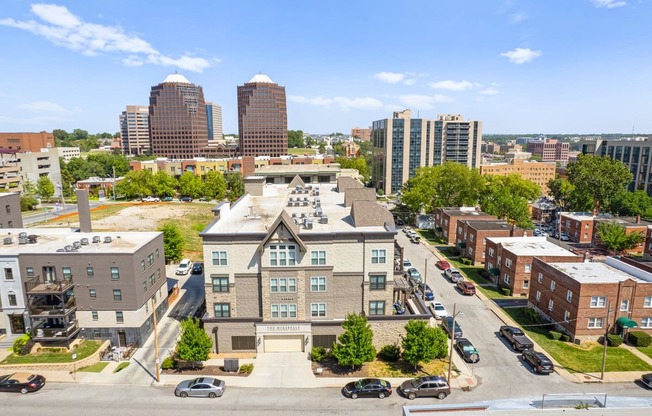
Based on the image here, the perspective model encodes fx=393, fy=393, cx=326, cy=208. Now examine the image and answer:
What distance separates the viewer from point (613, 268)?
1841 inches

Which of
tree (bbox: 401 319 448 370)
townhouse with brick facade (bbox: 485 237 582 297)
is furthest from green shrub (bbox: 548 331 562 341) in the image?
tree (bbox: 401 319 448 370)

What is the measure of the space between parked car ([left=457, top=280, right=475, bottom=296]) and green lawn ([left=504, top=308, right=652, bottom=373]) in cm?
1158

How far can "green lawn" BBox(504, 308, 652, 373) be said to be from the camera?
117 ft

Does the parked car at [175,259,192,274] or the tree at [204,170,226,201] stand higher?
the tree at [204,170,226,201]

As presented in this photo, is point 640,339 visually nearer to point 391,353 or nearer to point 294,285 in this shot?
point 391,353

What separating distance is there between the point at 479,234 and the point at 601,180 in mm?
48819

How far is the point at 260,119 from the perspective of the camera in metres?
190

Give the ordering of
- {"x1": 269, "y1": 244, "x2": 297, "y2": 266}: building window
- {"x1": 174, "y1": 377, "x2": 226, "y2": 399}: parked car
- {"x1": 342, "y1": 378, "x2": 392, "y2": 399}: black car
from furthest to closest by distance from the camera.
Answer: {"x1": 269, "y1": 244, "x2": 297, "y2": 266}: building window
{"x1": 174, "y1": 377, "x2": 226, "y2": 399}: parked car
{"x1": 342, "y1": 378, "x2": 392, "y2": 399}: black car

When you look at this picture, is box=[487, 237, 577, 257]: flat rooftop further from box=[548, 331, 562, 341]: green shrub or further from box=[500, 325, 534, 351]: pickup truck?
A: box=[500, 325, 534, 351]: pickup truck

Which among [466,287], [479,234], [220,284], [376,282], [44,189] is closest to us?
[220,284]

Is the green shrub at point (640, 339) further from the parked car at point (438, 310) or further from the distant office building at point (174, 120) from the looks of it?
the distant office building at point (174, 120)

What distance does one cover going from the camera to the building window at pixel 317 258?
122 ft

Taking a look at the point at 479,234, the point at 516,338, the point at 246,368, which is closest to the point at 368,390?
the point at 246,368

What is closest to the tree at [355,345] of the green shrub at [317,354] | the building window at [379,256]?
the green shrub at [317,354]
